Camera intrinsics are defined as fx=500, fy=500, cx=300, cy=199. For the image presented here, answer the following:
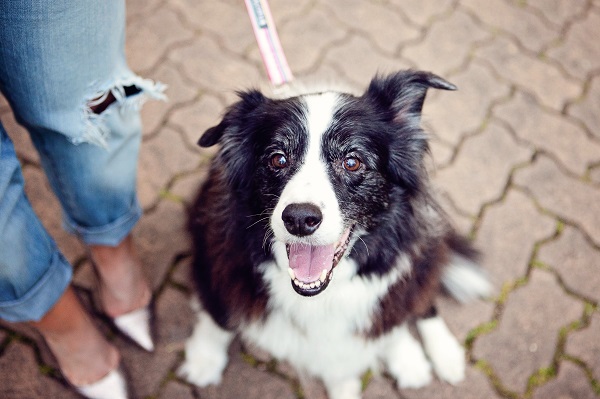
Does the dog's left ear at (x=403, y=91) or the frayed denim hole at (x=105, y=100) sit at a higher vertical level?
the dog's left ear at (x=403, y=91)

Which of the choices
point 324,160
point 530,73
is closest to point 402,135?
point 324,160

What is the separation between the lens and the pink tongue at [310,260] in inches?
64.1

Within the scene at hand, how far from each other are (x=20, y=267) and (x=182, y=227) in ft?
3.58

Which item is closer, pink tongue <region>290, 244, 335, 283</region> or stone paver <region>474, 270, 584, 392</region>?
pink tongue <region>290, 244, 335, 283</region>

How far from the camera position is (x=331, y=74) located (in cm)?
302

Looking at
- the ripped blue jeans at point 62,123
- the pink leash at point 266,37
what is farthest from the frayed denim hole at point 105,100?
the pink leash at point 266,37

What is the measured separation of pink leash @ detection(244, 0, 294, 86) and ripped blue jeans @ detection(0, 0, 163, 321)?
403 mm

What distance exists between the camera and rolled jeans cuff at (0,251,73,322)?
157cm

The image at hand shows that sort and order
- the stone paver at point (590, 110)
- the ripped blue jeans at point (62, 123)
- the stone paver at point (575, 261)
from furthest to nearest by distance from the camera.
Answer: the stone paver at point (590, 110) < the stone paver at point (575, 261) < the ripped blue jeans at point (62, 123)

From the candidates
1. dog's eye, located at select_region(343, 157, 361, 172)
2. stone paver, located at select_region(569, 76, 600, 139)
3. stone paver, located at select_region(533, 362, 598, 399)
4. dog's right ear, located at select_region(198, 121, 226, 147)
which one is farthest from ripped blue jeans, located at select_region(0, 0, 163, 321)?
stone paver, located at select_region(569, 76, 600, 139)

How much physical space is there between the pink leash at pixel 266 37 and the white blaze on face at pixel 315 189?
20 cm

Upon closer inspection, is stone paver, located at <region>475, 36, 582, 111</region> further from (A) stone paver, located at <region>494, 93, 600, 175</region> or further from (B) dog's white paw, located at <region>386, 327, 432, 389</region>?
(B) dog's white paw, located at <region>386, 327, 432, 389</region>

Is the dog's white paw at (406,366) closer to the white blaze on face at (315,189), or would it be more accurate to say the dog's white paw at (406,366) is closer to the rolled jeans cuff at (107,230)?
the white blaze on face at (315,189)

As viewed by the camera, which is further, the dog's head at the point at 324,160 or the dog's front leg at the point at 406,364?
the dog's front leg at the point at 406,364
